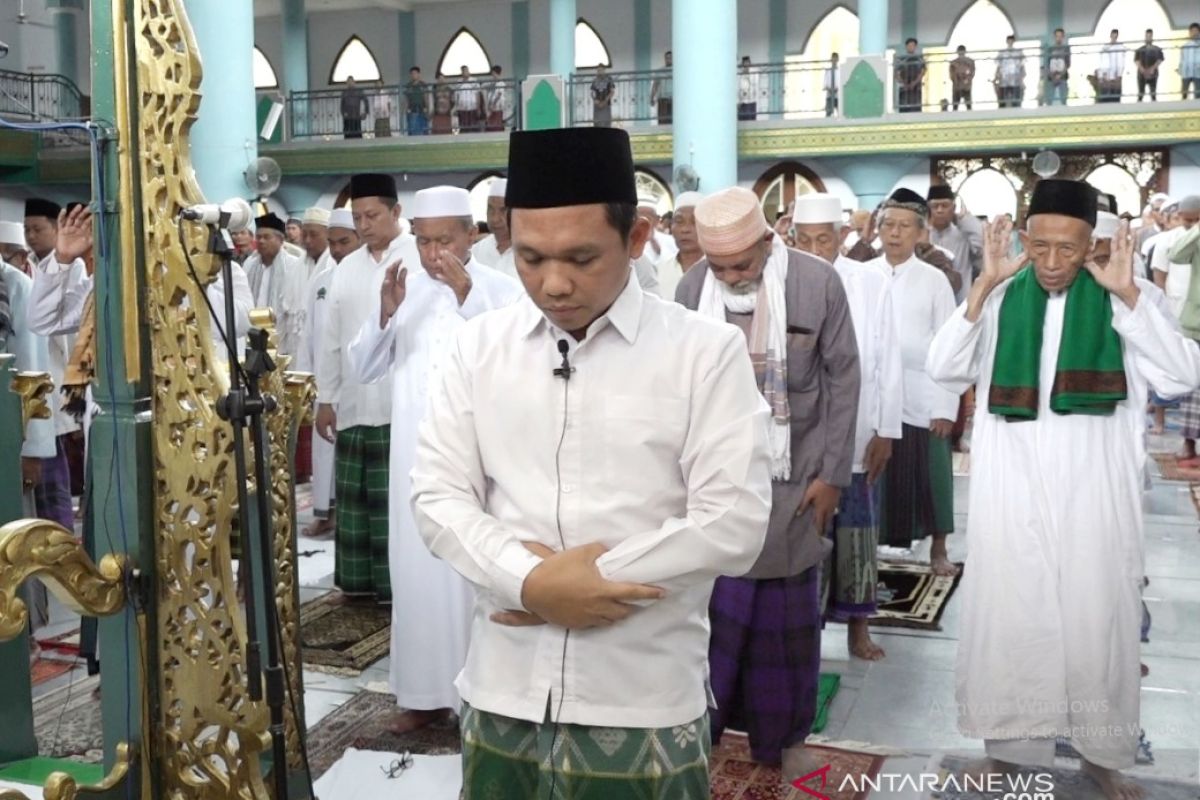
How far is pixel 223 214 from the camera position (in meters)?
2.22

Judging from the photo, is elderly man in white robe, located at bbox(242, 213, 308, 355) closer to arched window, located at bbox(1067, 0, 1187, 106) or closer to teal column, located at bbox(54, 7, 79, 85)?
teal column, located at bbox(54, 7, 79, 85)

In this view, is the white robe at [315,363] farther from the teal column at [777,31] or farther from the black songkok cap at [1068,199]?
the teal column at [777,31]

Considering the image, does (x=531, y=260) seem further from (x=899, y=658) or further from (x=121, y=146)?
(x=899, y=658)

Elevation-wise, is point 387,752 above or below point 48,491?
below

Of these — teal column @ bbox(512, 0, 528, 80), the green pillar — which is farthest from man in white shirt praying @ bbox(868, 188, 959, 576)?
teal column @ bbox(512, 0, 528, 80)

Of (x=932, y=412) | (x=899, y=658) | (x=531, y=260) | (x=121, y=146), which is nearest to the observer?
(x=531, y=260)

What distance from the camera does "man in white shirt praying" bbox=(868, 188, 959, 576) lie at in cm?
527

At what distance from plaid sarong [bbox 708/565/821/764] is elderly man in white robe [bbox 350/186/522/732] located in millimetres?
788

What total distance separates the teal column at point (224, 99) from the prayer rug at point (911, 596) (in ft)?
18.1

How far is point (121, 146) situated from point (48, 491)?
2934mm

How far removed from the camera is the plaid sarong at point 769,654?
3125 mm

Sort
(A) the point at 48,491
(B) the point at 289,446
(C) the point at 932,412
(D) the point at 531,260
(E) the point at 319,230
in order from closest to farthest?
(D) the point at 531,260 → (B) the point at 289,446 → (A) the point at 48,491 → (C) the point at 932,412 → (E) the point at 319,230

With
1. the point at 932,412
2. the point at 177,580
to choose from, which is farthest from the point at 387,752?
the point at 932,412

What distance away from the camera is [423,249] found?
11.3 ft
